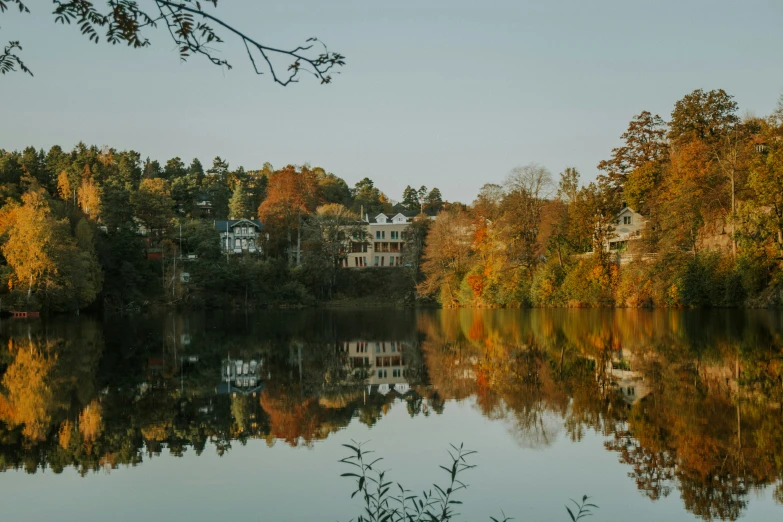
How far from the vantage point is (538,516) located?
25.6ft

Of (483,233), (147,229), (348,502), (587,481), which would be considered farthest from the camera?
(147,229)

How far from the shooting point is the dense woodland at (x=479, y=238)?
1999 inches

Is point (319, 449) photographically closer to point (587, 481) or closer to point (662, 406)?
point (587, 481)

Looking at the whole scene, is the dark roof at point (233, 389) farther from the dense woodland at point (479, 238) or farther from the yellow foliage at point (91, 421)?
the dense woodland at point (479, 238)

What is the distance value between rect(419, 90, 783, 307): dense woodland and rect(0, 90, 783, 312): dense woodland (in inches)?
5.1

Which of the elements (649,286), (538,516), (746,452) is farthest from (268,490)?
(649,286)

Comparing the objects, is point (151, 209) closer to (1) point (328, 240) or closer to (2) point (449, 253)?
(1) point (328, 240)

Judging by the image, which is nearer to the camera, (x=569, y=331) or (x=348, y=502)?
(x=348, y=502)

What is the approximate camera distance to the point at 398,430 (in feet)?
41.1

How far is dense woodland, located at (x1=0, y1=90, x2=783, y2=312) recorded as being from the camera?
50781 mm

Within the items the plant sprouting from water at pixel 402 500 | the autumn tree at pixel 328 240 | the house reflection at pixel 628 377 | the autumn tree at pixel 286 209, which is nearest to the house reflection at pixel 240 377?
the plant sprouting from water at pixel 402 500

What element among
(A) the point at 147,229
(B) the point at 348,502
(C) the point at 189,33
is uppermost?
(A) the point at 147,229

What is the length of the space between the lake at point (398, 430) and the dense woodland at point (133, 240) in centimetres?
2997

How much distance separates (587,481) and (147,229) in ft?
237
